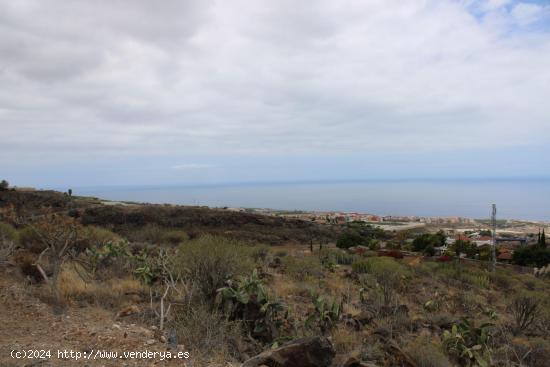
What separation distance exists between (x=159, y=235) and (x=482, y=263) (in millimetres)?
19279

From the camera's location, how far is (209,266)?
28.6 feet

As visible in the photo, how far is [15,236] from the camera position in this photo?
13.9 metres

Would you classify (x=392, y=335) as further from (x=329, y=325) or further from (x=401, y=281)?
(x=401, y=281)

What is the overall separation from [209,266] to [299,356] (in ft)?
11.5

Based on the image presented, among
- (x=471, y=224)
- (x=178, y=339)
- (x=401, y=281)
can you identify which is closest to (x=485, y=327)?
(x=178, y=339)

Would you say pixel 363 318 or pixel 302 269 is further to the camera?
pixel 302 269

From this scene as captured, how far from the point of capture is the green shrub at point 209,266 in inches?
337

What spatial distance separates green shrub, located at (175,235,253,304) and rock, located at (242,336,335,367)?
111 inches

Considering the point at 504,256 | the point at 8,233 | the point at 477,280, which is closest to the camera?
the point at 8,233

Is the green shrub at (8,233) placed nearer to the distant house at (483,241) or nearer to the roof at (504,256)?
the roof at (504,256)

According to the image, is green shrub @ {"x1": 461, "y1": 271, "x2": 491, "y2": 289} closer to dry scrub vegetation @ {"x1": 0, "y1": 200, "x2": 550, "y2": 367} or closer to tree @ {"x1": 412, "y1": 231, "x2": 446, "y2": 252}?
dry scrub vegetation @ {"x1": 0, "y1": 200, "x2": 550, "y2": 367}

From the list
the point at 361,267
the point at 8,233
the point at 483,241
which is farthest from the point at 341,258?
the point at 483,241

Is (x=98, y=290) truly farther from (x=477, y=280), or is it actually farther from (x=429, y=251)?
(x=429, y=251)

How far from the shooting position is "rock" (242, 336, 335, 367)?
5684 mm
